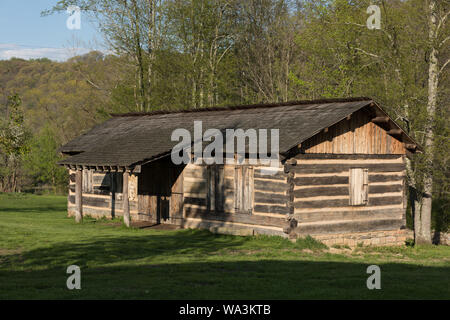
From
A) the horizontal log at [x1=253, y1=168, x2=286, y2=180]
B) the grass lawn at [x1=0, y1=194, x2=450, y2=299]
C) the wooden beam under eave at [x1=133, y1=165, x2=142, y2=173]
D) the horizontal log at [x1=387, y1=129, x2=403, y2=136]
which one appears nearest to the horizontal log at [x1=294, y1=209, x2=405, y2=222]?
the grass lawn at [x1=0, y1=194, x2=450, y2=299]

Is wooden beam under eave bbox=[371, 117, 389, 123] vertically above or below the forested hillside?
below

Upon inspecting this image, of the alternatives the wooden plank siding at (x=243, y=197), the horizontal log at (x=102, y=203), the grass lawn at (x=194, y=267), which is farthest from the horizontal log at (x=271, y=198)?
the horizontal log at (x=102, y=203)

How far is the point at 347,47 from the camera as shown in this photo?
2608cm

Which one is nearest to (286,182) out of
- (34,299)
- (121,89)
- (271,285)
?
(271,285)

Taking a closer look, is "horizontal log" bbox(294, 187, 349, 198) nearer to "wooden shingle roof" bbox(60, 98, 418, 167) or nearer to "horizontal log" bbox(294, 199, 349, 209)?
"horizontal log" bbox(294, 199, 349, 209)

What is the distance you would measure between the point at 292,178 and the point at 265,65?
23.6 metres

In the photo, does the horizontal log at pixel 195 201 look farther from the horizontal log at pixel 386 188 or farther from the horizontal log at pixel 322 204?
the horizontal log at pixel 386 188

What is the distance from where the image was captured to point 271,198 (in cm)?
Result: 1856

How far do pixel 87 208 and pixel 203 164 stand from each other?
27.4 ft

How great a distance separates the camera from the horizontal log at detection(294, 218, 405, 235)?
60.5ft

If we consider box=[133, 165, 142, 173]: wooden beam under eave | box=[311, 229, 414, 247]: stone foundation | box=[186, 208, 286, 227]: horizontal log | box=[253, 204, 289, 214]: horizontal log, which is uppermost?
box=[133, 165, 142, 173]: wooden beam under eave

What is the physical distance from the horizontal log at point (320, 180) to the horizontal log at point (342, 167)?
0.76ft

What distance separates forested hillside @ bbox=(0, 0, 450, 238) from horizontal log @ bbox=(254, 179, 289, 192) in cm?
766

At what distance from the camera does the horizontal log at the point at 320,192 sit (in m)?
18.3
